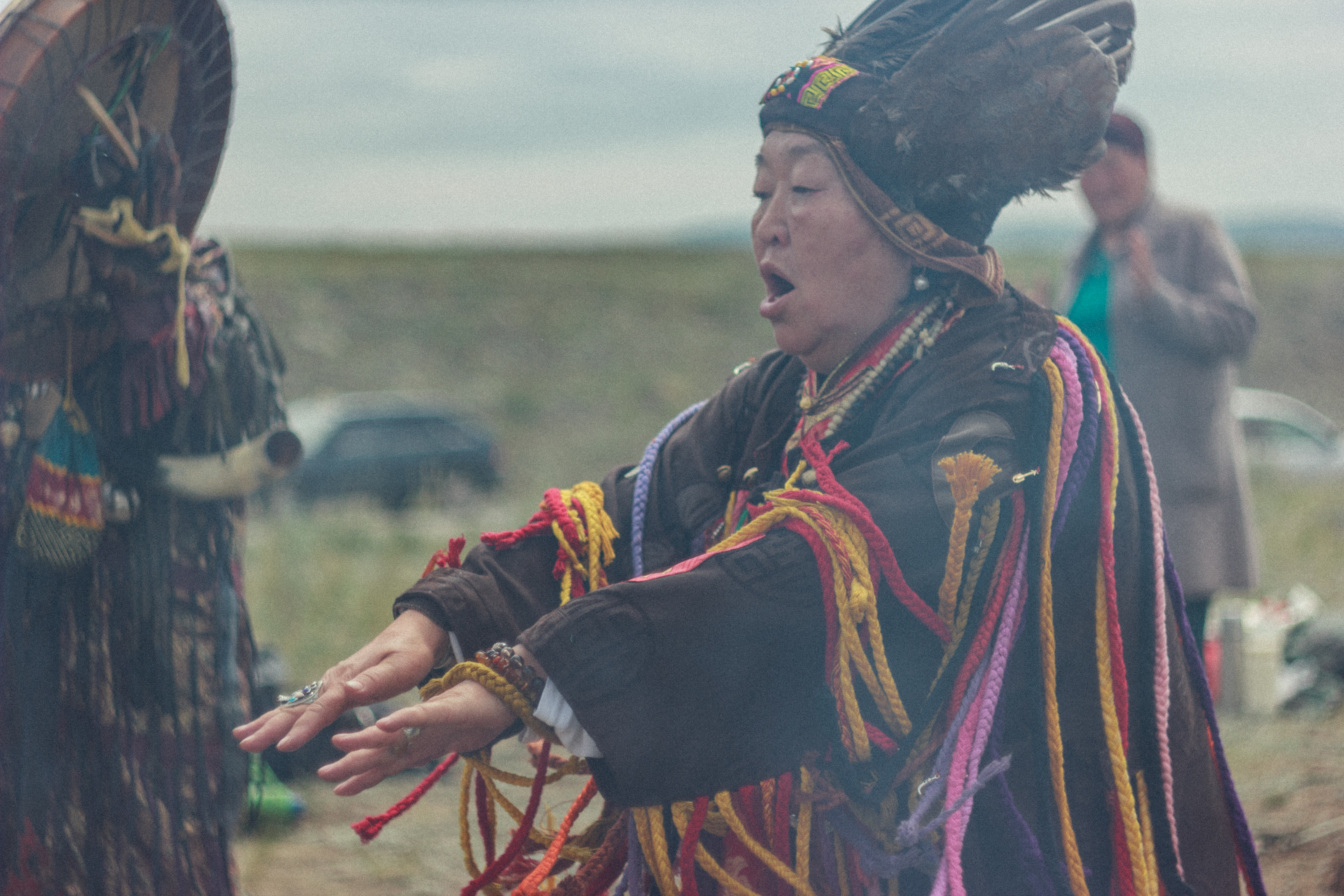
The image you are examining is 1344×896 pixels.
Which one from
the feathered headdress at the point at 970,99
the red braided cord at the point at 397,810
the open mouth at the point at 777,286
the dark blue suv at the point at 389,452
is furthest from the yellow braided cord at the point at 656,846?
the dark blue suv at the point at 389,452

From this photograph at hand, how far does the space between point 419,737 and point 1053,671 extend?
0.80 metres

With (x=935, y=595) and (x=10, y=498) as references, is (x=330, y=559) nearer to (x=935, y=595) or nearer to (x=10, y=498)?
(x=10, y=498)

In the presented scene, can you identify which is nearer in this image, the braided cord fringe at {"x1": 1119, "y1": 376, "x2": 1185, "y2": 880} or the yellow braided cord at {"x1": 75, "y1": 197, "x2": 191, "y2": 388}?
the braided cord fringe at {"x1": 1119, "y1": 376, "x2": 1185, "y2": 880}

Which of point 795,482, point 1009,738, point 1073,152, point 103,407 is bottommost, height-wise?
point 1009,738

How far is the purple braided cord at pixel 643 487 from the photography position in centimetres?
181

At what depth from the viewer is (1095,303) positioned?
144 inches

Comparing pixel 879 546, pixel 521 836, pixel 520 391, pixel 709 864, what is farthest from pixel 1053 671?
pixel 520 391

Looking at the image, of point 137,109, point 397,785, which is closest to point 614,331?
point 397,785

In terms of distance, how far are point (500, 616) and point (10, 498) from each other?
3.40 feet

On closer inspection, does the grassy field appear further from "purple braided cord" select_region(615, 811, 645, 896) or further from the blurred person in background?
"purple braided cord" select_region(615, 811, 645, 896)

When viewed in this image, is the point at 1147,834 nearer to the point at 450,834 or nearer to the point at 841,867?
the point at 841,867

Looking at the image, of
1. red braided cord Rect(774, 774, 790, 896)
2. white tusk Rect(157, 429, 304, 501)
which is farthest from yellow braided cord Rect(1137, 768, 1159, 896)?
white tusk Rect(157, 429, 304, 501)

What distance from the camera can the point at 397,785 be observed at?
4.22 m

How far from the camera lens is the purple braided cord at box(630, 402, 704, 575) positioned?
5.95 feet
